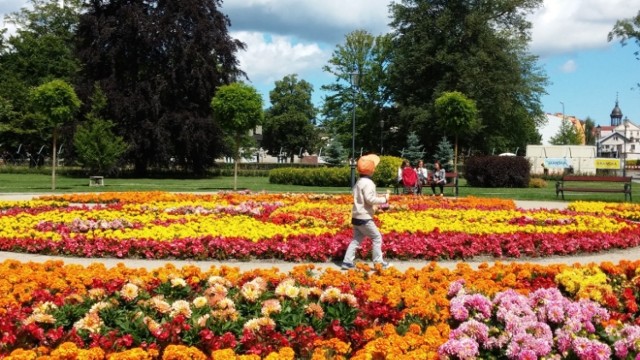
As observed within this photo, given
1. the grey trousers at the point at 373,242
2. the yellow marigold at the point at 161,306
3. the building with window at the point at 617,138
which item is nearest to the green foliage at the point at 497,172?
the grey trousers at the point at 373,242

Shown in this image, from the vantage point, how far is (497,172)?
1337 inches

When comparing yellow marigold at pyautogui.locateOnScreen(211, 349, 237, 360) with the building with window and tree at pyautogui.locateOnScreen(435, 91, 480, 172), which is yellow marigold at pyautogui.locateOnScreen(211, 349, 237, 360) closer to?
tree at pyautogui.locateOnScreen(435, 91, 480, 172)

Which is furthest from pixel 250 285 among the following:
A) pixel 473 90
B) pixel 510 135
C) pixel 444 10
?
pixel 510 135

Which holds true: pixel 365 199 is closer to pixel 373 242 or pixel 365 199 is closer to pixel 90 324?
pixel 373 242

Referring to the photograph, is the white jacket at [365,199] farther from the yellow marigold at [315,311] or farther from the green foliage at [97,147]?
the green foliage at [97,147]

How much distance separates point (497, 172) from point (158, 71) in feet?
75.8

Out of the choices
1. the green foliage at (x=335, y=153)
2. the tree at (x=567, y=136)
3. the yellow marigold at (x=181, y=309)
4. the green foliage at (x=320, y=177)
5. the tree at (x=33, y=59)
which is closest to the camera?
the yellow marigold at (x=181, y=309)

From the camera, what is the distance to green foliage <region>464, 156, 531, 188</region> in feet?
111

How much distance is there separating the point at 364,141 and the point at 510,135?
12014mm

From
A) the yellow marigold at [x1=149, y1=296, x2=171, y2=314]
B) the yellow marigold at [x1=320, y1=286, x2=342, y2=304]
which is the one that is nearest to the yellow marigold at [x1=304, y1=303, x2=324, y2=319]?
the yellow marigold at [x1=320, y1=286, x2=342, y2=304]

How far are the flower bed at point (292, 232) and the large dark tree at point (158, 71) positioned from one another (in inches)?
1053

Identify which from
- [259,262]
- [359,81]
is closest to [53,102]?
[259,262]

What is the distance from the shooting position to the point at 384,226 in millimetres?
11773

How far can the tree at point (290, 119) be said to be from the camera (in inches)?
3278
